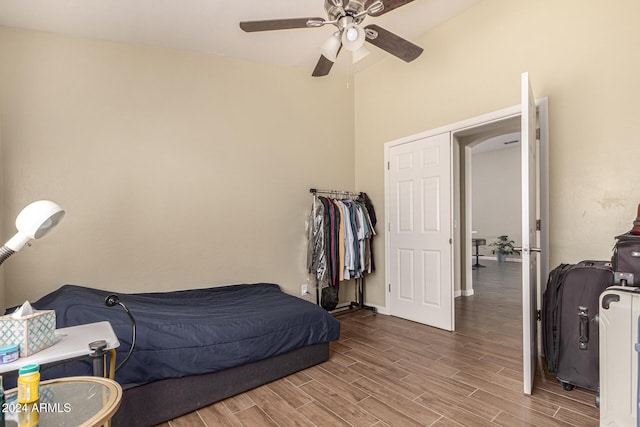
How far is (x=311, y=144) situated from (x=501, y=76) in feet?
6.65

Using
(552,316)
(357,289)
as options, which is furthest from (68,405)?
(357,289)

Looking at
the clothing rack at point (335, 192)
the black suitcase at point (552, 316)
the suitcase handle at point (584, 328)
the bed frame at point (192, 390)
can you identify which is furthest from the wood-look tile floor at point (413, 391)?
the clothing rack at point (335, 192)

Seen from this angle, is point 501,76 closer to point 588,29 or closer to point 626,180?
point 588,29

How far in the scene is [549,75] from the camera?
246 centimetres

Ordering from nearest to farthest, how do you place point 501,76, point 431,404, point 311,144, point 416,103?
1. point 431,404
2. point 501,76
3. point 416,103
4. point 311,144

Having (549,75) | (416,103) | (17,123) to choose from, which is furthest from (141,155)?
(549,75)

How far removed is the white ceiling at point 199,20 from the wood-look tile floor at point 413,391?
9.53ft

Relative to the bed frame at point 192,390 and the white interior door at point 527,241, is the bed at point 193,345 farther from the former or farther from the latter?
the white interior door at point 527,241

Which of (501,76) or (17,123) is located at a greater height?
(501,76)

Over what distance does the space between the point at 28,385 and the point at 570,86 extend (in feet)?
11.2

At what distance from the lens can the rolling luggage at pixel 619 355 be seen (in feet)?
4.81

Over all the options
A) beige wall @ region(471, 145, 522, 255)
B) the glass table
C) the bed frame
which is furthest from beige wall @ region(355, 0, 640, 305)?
beige wall @ region(471, 145, 522, 255)

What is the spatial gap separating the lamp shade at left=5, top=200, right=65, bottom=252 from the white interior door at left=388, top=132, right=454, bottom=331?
10.1ft

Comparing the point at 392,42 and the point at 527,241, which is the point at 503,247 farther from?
the point at 392,42
